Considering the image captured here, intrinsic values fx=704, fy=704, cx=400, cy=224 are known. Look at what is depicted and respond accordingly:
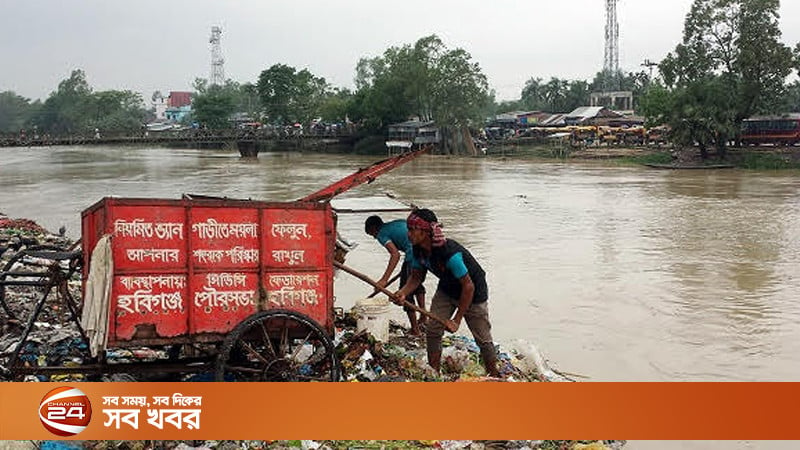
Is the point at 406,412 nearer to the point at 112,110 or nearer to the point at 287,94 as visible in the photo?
the point at 287,94

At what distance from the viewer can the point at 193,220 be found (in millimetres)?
4133

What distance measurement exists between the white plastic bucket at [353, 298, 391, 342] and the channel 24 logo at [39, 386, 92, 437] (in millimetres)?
2568

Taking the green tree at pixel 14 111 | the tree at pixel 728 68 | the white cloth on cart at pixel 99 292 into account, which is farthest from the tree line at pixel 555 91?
the white cloth on cart at pixel 99 292

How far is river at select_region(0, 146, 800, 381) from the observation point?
7.62 meters

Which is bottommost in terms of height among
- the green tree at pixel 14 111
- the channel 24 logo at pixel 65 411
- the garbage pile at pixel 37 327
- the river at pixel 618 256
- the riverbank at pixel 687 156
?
the river at pixel 618 256

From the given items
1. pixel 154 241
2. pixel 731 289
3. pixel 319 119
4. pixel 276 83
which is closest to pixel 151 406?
pixel 154 241

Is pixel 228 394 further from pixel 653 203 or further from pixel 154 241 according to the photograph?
pixel 653 203

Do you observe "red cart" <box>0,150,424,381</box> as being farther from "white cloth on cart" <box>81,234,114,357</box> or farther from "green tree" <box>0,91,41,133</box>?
"green tree" <box>0,91,41,133</box>

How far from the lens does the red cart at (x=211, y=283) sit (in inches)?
156

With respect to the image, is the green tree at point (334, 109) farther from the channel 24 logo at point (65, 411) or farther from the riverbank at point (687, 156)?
the channel 24 logo at point (65, 411)

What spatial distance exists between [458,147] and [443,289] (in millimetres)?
50938

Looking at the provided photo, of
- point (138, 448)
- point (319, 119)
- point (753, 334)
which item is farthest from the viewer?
point (319, 119)

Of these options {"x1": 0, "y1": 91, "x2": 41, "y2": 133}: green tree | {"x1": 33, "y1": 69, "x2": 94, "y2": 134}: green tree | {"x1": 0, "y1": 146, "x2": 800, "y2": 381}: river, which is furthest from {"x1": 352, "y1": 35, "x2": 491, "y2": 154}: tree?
{"x1": 0, "y1": 91, "x2": 41, "y2": 133}: green tree

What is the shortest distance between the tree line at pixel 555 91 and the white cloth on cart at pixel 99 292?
126 ft
